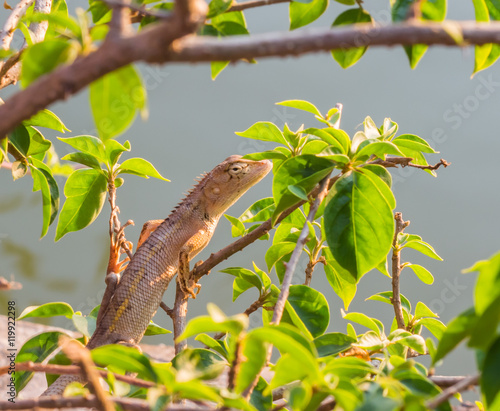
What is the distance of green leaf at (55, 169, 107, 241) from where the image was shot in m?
1.12

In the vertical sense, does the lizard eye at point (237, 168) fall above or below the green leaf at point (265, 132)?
below

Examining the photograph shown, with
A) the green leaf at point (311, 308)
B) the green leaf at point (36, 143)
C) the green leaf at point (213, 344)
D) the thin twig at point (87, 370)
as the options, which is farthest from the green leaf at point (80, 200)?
the thin twig at point (87, 370)

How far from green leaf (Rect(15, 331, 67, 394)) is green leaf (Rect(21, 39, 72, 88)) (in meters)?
0.60

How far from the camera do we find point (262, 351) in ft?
1.35

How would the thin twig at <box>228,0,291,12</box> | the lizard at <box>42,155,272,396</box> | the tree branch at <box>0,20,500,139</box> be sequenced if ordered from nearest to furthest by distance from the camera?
1. the tree branch at <box>0,20,500,139</box>
2. the thin twig at <box>228,0,291,12</box>
3. the lizard at <box>42,155,272,396</box>

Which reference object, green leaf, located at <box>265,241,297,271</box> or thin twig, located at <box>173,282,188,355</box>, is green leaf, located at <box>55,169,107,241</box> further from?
green leaf, located at <box>265,241,297,271</box>

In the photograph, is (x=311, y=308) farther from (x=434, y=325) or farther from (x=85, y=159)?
(x=85, y=159)

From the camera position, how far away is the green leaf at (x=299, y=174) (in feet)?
2.38

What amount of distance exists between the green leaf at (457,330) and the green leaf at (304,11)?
0.45 meters

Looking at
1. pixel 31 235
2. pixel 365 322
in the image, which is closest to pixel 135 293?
pixel 365 322

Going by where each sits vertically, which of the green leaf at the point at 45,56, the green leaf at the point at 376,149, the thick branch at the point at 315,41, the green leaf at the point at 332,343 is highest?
the green leaf at the point at 45,56

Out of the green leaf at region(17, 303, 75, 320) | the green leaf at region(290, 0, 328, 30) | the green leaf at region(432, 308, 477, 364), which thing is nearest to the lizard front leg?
the green leaf at region(17, 303, 75, 320)

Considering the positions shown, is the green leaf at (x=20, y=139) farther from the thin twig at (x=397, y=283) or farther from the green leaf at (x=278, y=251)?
the thin twig at (x=397, y=283)

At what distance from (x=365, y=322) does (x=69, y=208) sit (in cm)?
69
